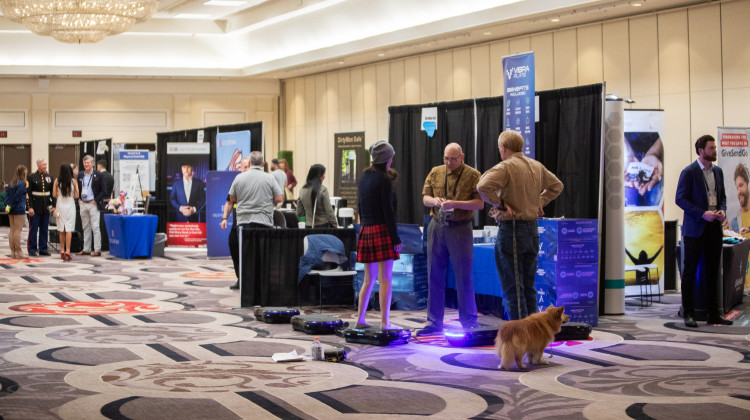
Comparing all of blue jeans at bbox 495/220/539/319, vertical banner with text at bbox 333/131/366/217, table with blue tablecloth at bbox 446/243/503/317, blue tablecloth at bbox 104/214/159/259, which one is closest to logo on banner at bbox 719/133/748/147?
table with blue tablecloth at bbox 446/243/503/317

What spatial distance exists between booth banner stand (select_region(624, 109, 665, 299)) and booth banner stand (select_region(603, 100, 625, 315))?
1277 millimetres

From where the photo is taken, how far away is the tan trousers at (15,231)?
1313 centimetres

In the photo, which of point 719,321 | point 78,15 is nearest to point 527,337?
point 719,321

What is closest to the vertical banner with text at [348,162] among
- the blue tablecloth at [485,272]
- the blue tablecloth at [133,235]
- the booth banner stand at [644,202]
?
the blue tablecloth at [133,235]

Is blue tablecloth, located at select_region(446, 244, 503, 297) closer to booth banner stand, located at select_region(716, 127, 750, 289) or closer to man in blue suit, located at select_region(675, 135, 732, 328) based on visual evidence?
man in blue suit, located at select_region(675, 135, 732, 328)

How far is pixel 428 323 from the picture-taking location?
663 centimetres

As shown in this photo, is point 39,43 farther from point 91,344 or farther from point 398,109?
point 91,344

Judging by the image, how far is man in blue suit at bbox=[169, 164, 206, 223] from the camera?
15016mm

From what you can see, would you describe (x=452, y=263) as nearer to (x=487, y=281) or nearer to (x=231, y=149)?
(x=487, y=281)

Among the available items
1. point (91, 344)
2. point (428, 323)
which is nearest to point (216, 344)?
point (91, 344)

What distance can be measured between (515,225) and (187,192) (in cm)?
1002

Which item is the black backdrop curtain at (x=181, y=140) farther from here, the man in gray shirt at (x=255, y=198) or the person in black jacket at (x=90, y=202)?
the man in gray shirt at (x=255, y=198)

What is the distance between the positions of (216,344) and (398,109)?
4158 mm

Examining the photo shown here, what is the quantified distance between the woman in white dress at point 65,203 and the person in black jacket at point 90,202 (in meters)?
0.26
